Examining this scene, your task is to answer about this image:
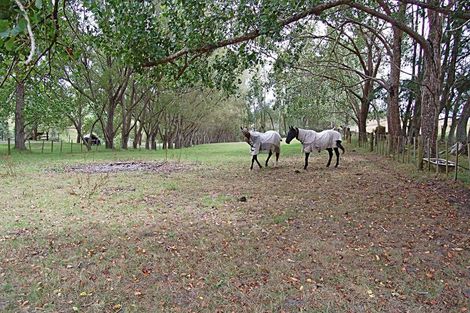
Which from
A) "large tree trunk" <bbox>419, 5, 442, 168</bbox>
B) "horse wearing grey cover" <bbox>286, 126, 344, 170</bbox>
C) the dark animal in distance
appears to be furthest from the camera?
the dark animal in distance

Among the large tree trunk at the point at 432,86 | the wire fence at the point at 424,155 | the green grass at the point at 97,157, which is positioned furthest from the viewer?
the green grass at the point at 97,157

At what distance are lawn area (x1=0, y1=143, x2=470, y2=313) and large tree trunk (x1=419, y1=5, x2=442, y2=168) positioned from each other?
378cm

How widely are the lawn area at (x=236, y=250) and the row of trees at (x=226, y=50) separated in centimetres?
203

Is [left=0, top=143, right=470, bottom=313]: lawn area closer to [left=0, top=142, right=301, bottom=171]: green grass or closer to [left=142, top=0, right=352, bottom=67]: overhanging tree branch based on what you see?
[left=142, top=0, right=352, bottom=67]: overhanging tree branch

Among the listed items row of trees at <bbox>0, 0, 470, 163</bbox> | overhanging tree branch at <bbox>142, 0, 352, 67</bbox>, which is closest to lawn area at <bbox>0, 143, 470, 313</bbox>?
row of trees at <bbox>0, 0, 470, 163</bbox>

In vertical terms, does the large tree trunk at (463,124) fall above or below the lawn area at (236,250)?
above

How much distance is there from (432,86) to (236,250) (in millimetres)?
9872

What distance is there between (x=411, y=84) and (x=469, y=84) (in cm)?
262

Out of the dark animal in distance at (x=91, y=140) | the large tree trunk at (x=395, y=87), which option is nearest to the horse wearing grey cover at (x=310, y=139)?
the large tree trunk at (x=395, y=87)

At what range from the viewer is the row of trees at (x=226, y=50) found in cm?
418

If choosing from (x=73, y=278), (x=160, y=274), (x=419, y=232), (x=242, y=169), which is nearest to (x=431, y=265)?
(x=419, y=232)

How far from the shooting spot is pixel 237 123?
169 ft

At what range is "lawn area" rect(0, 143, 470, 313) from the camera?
11.3 feet

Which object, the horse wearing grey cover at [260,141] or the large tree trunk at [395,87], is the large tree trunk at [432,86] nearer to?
the large tree trunk at [395,87]
